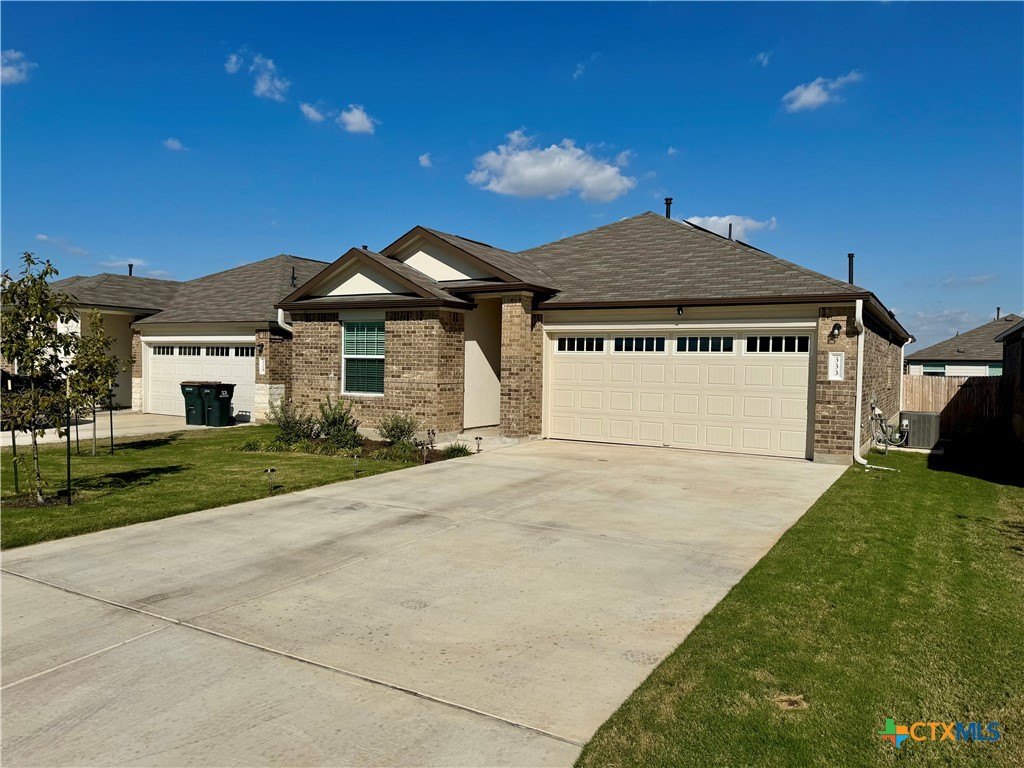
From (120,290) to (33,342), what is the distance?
19.2m

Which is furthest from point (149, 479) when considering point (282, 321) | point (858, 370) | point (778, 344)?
point (858, 370)

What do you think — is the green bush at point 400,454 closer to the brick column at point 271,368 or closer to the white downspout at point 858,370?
the brick column at point 271,368

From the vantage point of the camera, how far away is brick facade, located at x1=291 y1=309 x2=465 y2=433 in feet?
52.0

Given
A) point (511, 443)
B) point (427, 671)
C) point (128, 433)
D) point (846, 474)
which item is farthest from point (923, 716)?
point (128, 433)

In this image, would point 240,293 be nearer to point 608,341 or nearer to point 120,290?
point 120,290

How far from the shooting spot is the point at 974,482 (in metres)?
11.5

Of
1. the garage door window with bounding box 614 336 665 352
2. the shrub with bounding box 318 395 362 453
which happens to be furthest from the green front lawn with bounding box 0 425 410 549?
the garage door window with bounding box 614 336 665 352

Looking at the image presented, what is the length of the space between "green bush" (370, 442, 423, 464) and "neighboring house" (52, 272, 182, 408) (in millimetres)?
13639

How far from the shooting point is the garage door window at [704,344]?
1429 cm

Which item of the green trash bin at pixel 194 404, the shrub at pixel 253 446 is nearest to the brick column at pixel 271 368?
the green trash bin at pixel 194 404

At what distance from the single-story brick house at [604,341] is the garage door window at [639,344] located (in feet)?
0.11

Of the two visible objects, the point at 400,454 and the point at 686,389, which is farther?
the point at 686,389

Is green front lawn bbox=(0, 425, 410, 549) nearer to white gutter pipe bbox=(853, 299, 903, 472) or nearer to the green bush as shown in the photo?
the green bush

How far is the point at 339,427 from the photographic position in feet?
51.0
